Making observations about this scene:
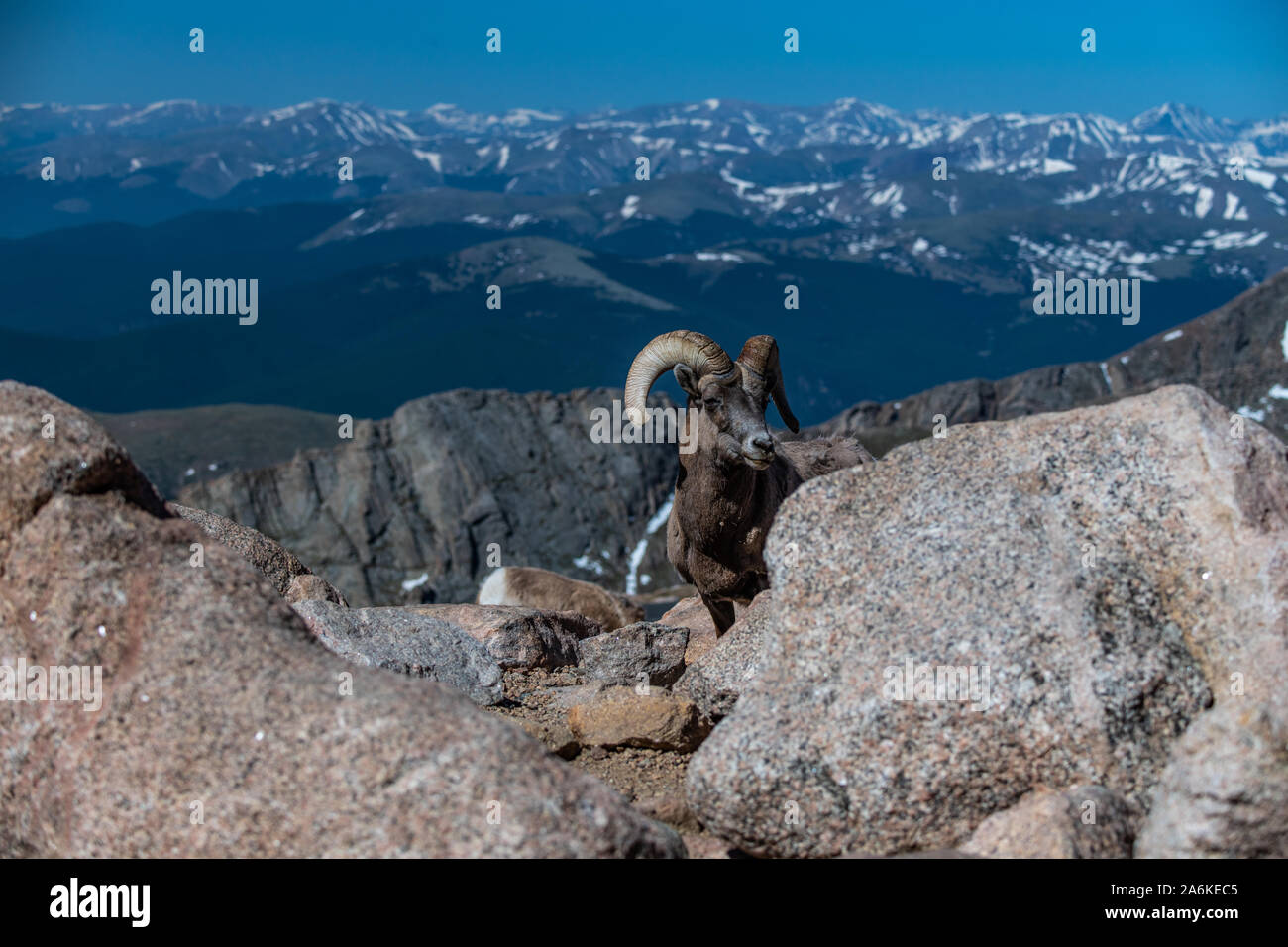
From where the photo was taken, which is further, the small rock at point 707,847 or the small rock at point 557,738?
the small rock at point 557,738

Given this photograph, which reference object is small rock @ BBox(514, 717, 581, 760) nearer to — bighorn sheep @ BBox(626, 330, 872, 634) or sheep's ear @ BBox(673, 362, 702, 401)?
bighorn sheep @ BBox(626, 330, 872, 634)

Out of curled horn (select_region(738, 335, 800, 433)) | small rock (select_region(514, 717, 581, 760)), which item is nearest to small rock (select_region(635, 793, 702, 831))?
small rock (select_region(514, 717, 581, 760))

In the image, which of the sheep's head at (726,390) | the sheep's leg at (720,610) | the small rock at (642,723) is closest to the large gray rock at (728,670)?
the small rock at (642,723)

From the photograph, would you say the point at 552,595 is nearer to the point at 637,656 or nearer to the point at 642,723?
the point at 637,656

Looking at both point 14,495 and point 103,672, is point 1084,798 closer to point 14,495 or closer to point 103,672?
point 103,672

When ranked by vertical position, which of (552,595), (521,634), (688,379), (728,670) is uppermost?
(688,379)

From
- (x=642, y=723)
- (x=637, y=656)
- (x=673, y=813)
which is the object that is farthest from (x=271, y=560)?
(x=673, y=813)

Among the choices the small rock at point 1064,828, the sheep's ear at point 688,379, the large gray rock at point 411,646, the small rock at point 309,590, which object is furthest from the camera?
the sheep's ear at point 688,379

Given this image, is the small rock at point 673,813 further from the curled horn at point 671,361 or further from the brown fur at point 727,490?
the curled horn at point 671,361
